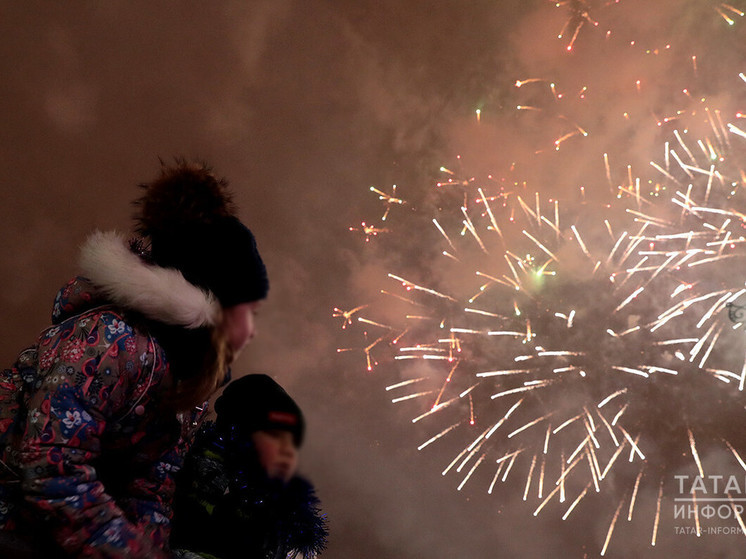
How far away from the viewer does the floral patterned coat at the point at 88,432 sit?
110 cm

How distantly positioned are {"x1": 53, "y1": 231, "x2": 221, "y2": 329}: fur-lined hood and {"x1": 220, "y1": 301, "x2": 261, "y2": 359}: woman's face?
5 centimetres

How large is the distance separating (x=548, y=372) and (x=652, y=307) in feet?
2.39

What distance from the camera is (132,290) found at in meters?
1.26

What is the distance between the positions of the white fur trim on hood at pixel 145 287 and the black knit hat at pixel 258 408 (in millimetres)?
313

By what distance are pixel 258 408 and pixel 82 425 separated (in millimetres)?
522

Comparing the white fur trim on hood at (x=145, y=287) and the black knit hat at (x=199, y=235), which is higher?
the black knit hat at (x=199, y=235)

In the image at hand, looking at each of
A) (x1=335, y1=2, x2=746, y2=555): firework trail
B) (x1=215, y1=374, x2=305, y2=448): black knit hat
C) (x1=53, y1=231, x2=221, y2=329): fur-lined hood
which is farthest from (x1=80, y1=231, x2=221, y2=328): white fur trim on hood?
(x1=335, y1=2, x2=746, y2=555): firework trail

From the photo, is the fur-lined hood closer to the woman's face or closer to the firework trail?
the woman's face

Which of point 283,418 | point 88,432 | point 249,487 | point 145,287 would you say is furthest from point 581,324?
point 88,432

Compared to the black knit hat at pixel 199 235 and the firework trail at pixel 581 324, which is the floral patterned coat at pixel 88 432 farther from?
the firework trail at pixel 581 324

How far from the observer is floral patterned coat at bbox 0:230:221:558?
3.62 feet

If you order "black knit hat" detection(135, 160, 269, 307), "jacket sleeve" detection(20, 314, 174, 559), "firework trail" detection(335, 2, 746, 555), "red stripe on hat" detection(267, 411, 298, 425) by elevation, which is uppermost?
"firework trail" detection(335, 2, 746, 555)

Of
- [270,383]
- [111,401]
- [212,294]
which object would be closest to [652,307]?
[270,383]

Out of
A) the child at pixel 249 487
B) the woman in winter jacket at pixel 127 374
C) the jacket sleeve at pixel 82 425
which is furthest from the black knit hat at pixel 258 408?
the jacket sleeve at pixel 82 425
